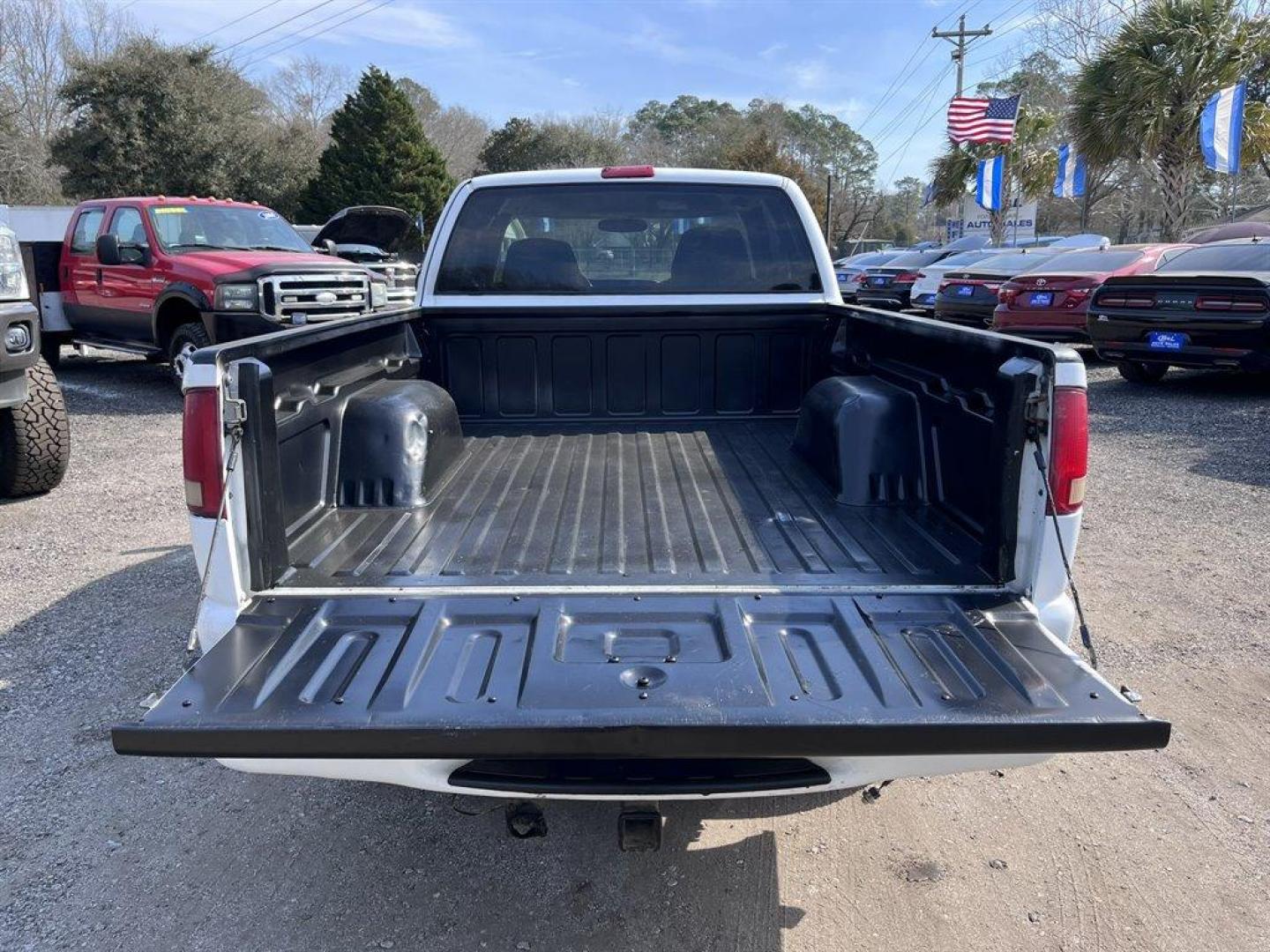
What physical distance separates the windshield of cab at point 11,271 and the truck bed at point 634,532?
11.7 feet

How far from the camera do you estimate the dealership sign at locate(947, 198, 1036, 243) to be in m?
36.5

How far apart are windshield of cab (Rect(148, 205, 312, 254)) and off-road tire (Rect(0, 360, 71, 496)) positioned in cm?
448

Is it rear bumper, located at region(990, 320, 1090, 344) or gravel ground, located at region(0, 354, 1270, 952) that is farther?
rear bumper, located at region(990, 320, 1090, 344)


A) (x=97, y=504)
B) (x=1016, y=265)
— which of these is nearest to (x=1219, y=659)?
(x=97, y=504)

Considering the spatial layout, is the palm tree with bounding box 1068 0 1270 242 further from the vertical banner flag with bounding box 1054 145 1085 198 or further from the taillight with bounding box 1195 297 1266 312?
the taillight with bounding box 1195 297 1266 312

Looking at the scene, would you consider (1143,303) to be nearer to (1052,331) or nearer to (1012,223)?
(1052,331)

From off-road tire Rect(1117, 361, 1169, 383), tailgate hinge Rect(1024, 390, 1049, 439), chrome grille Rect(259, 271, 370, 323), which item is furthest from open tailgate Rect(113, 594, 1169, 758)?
off-road tire Rect(1117, 361, 1169, 383)

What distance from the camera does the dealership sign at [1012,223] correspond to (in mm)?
36500

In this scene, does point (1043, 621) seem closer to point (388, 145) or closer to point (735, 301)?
point (735, 301)

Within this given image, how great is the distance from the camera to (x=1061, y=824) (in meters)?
2.92

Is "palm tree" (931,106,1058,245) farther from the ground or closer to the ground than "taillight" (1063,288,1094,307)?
farther from the ground

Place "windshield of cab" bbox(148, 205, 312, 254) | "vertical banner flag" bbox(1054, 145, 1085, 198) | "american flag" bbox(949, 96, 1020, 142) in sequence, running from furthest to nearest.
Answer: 1. "vertical banner flag" bbox(1054, 145, 1085, 198)
2. "american flag" bbox(949, 96, 1020, 142)
3. "windshield of cab" bbox(148, 205, 312, 254)

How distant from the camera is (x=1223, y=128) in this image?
18250mm

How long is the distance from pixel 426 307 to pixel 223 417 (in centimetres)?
204
